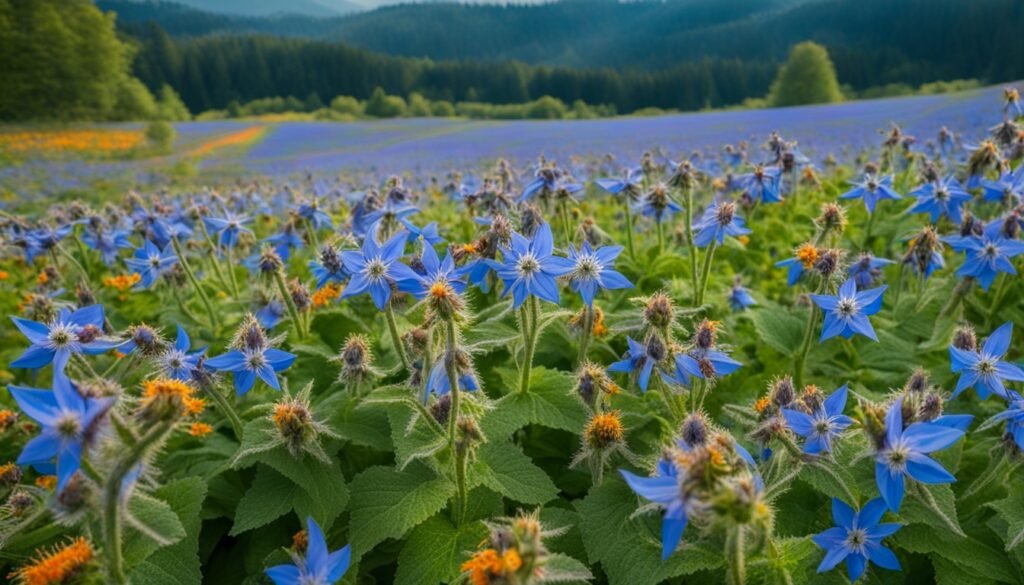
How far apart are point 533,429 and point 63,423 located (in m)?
2.02

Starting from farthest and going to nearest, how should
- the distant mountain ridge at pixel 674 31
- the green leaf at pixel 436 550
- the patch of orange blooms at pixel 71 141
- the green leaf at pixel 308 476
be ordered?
the distant mountain ridge at pixel 674 31 < the patch of orange blooms at pixel 71 141 < the green leaf at pixel 308 476 < the green leaf at pixel 436 550

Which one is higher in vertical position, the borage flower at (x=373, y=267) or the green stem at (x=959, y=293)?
the borage flower at (x=373, y=267)

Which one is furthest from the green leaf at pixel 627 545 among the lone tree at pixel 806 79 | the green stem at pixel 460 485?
the lone tree at pixel 806 79

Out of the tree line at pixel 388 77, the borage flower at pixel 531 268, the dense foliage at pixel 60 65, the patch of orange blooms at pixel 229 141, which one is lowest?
the tree line at pixel 388 77

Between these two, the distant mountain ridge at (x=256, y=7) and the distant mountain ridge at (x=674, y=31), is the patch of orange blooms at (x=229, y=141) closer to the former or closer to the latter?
the distant mountain ridge at (x=674, y=31)

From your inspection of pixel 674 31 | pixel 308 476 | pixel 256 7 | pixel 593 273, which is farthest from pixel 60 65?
pixel 256 7

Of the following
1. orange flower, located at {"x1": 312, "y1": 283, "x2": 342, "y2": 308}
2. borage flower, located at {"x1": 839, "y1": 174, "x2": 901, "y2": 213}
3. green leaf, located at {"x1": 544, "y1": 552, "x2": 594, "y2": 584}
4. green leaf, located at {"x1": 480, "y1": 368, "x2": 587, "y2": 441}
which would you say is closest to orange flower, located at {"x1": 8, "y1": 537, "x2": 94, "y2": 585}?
green leaf, located at {"x1": 544, "y1": 552, "x2": 594, "y2": 584}

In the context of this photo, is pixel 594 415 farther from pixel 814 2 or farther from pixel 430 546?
pixel 814 2

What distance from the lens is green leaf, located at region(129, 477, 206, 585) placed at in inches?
81.7

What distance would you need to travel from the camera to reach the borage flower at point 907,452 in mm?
1730

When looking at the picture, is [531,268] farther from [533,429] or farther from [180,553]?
[180,553]

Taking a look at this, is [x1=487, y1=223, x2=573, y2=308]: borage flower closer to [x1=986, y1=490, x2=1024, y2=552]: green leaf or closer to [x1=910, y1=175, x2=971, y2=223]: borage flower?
[x1=986, y1=490, x2=1024, y2=552]: green leaf

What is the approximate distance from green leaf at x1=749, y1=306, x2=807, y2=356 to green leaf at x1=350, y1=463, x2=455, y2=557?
1.75 m

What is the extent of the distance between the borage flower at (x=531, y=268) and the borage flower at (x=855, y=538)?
116 cm
